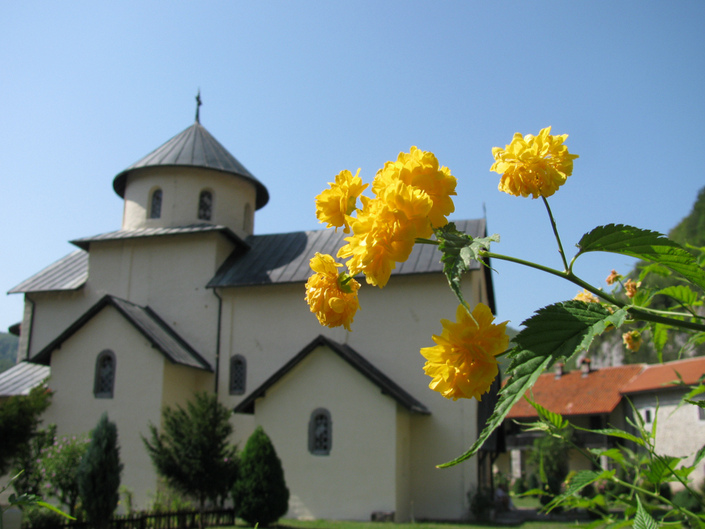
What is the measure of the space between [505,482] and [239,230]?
20855 millimetres

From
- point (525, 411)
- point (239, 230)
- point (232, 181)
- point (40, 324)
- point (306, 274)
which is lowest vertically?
point (525, 411)

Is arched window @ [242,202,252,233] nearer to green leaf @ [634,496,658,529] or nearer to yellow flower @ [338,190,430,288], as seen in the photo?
green leaf @ [634,496,658,529]

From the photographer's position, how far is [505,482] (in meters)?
32.1

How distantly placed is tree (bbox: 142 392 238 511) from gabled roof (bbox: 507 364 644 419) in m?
19.4

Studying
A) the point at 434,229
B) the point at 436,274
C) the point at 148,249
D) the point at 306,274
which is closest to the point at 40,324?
the point at 148,249

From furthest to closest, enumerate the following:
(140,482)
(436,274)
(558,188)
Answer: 1. (436,274)
2. (140,482)
3. (558,188)

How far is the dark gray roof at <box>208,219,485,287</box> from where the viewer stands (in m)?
17.7

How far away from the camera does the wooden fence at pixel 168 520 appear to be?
37.6 feet

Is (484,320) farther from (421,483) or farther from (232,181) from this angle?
(232,181)

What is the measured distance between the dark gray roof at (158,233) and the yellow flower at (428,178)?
60.9ft

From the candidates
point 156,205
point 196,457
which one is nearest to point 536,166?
point 196,457

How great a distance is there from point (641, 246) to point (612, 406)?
31.6m

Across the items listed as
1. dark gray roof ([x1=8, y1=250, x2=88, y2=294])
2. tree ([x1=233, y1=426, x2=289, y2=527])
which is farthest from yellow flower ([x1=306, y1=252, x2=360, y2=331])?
dark gray roof ([x1=8, y1=250, x2=88, y2=294])

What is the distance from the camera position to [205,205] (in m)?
20.9
